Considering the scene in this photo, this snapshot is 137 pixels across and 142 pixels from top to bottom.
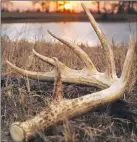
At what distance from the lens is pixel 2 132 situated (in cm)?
324

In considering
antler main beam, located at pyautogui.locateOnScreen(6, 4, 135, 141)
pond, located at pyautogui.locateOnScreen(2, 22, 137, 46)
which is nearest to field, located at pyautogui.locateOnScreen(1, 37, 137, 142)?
antler main beam, located at pyautogui.locateOnScreen(6, 4, 135, 141)

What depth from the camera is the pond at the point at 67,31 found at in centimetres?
630

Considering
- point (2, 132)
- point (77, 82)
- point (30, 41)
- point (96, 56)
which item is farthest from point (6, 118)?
point (30, 41)

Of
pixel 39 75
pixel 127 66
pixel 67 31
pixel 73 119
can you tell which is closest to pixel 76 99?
pixel 73 119

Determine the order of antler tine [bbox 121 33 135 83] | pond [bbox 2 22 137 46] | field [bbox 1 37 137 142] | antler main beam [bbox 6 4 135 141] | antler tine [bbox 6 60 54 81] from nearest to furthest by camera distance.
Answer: antler main beam [bbox 6 4 135 141] → field [bbox 1 37 137 142] → antler tine [bbox 121 33 135 83] → antler tine [bbox 6 60 54 81] → pond [bbox 2 22 137 46]

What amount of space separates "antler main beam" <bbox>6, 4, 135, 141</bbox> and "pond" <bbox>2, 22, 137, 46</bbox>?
100 inches

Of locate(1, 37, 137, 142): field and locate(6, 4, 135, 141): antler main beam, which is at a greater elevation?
locate(6, 4, 135, 141): antler main beam

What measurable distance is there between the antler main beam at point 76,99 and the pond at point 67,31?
2.54m

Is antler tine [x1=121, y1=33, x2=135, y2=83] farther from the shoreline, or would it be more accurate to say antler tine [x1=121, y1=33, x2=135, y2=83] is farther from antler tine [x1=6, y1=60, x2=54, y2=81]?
the shoreline

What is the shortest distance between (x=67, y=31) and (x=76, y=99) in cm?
377

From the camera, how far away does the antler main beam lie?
2.81m

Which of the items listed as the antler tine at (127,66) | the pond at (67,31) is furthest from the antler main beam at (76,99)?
the pond at (67,31)

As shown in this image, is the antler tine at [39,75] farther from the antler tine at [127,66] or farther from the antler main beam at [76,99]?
the antler tine at [127,66]

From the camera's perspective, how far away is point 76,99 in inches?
116
